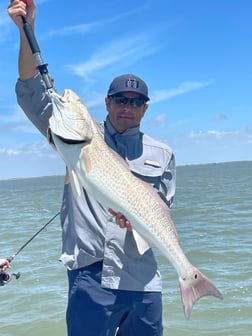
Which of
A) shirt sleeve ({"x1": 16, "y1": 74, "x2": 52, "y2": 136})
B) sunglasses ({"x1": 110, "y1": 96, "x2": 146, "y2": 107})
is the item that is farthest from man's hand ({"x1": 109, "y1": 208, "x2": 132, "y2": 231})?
sunglasses ({"x1": 110, "y1": 96, "x2": 146, "y2": 107})

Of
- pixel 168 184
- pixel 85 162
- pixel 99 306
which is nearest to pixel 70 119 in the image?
pixel 85 162

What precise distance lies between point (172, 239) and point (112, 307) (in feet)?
2.54

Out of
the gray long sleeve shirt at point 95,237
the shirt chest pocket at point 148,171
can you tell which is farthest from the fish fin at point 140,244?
the shirt chest pocket at point 148,171

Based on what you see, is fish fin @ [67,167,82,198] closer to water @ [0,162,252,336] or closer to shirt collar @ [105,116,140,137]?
shirt collar @ [105,116,140,137]

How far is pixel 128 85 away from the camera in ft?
14.1

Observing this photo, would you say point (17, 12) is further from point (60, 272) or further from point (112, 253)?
point (60, 272)

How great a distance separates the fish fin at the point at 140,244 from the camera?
3.85 metres

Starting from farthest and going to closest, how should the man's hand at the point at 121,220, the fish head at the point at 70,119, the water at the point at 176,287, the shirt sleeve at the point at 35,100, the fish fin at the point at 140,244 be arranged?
the water at the point at 176,287 → the shirt sleeve at the point at 35,100 → the fish fin at the point at 140,244 → the man's hand at the point at 121,220 → the fish head at the point at 70,119

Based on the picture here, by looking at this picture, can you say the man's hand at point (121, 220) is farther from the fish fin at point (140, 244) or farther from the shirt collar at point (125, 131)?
the shirt collar at point (125, 131)

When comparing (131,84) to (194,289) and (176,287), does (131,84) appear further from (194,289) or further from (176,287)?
(176,287)

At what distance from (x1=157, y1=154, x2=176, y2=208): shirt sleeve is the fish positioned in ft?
1.69

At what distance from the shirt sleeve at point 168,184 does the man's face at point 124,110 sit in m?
0.50

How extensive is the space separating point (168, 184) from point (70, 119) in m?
1.44

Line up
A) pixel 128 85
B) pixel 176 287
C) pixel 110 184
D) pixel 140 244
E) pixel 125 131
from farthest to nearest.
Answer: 1. pixel 176 287
2. pixel 125 131
3. pixel 128 85
4. pixel 140 244
5. pixel 110 184
